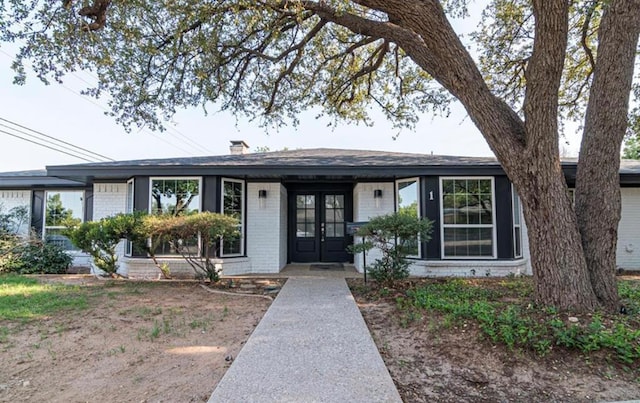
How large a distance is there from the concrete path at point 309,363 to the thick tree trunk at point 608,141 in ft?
9.34

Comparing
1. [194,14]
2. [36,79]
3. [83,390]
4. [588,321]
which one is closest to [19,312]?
[83,390]

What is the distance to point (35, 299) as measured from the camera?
502cm

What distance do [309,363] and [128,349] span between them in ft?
6.16

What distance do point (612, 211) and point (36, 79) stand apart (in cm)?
911

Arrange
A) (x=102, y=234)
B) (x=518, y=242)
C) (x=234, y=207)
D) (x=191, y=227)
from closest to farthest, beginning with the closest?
(x=191, y=227) → (x=102, y=234) → (x=518, y=242) → (x=234, y=207)

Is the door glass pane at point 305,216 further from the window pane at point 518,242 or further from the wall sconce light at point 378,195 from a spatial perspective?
the window pane at point 518,242

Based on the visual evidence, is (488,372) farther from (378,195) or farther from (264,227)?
(264,227)

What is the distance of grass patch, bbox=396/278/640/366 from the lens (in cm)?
282

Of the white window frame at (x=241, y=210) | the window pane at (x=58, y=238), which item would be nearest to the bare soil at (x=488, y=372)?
the white window frame at (x=241, y=210)

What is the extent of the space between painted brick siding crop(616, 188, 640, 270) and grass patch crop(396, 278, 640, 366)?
4.87m

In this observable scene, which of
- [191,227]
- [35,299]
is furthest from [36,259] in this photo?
[191,227]

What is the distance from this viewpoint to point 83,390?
2.45 meters

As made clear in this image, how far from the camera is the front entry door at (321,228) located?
9.21 m

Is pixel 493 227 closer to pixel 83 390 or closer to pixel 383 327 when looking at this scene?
pixel 383 327
